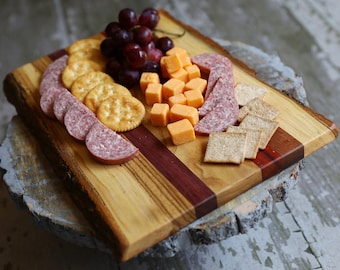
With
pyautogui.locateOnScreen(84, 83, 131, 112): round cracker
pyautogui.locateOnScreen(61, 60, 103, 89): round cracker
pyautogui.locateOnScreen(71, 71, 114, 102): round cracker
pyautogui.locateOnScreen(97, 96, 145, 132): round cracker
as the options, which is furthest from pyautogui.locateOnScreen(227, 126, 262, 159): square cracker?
pyautogui.locateOnScreen(61, 60, 103, 89): round cracker

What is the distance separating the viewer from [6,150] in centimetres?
171

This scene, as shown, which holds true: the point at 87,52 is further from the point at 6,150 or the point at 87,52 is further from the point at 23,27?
the point at 23,27

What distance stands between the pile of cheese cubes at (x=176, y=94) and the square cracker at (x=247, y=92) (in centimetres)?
12

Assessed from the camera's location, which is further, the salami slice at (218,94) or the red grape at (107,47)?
the red grape at (107,47)

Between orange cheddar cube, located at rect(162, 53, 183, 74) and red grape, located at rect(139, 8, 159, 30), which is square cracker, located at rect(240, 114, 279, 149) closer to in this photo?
orange cheddar cube, located at rect(162, 53, 183, 74)

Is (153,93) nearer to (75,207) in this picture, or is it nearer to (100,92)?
(100,92)

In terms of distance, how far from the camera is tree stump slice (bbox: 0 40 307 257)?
1.39m

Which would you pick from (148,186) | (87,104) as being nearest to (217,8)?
(87,104)

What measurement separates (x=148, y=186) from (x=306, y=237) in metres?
0.81

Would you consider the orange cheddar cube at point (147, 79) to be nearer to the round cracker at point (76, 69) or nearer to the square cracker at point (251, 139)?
the round cracker at point (76, 69)

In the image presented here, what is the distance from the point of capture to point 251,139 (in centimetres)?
147

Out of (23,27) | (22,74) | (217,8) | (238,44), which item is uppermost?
(238,44)

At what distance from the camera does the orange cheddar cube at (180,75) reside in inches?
67.8

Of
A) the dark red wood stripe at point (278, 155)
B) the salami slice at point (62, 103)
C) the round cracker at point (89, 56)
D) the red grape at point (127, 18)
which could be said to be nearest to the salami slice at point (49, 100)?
the salami slice at point (62, 103)
